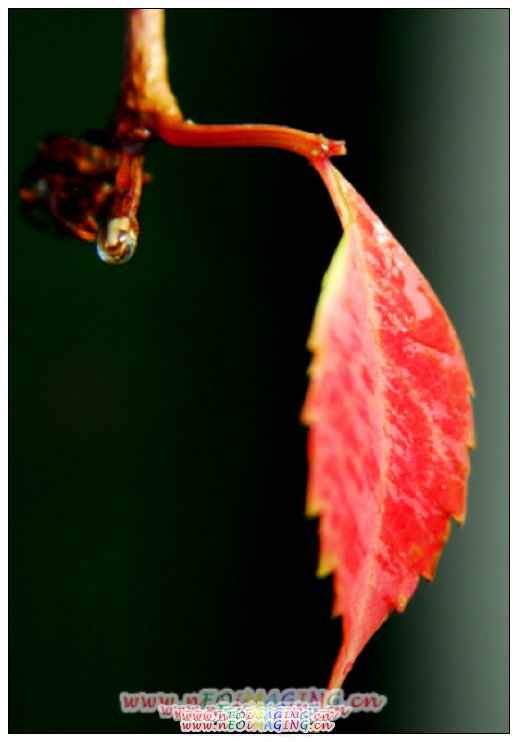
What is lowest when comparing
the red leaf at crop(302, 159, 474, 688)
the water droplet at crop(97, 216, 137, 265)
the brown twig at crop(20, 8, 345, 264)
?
the red leaf at crop(302, 159, 474, 688)

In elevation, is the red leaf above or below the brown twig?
below

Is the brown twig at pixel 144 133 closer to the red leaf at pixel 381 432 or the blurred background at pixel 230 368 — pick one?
the red leaf at pixel 381 432

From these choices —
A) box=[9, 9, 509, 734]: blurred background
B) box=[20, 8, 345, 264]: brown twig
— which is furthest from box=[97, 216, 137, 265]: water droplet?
box=[9, 9, 509, 734]: blurred background

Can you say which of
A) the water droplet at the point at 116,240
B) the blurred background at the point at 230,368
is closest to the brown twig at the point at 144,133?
the water droplet at the point at 116,240

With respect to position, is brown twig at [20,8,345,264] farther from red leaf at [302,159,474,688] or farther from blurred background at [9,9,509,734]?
blurred background at [9,9,509,734]

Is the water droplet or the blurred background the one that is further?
the blurred background

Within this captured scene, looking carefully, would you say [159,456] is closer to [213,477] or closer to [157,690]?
[213,477]

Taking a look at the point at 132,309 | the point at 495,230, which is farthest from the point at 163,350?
the point at 495,230

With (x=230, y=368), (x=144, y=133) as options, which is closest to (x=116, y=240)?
(x=144, y=133)
